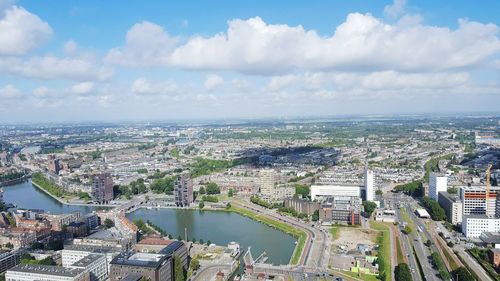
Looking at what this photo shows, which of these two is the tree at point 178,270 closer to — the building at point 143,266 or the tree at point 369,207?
the building at point 143,266

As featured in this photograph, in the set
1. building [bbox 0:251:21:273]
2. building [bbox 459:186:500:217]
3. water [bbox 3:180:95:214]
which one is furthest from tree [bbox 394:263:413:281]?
water [bbox 3:180:95:214]

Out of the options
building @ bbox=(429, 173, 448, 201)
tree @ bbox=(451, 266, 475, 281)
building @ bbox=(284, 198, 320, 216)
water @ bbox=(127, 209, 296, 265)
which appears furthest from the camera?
building @ bbox=(429, 173, 448, 201)

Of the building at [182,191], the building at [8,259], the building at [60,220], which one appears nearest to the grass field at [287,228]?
the building at [182,191]

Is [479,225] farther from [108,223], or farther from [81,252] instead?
[108,223]

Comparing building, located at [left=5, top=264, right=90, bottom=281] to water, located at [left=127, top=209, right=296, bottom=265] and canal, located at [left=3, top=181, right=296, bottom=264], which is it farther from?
canal, located at [left=3, top=181, right=296, bottom=264]

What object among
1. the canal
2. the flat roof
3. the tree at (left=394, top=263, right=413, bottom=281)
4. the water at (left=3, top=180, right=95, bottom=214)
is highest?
the flat roof

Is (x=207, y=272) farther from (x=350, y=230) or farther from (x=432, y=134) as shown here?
(x=432, y=134)

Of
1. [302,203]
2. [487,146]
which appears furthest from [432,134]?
[302,203]

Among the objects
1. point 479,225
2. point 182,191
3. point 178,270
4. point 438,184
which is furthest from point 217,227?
point 438,184
